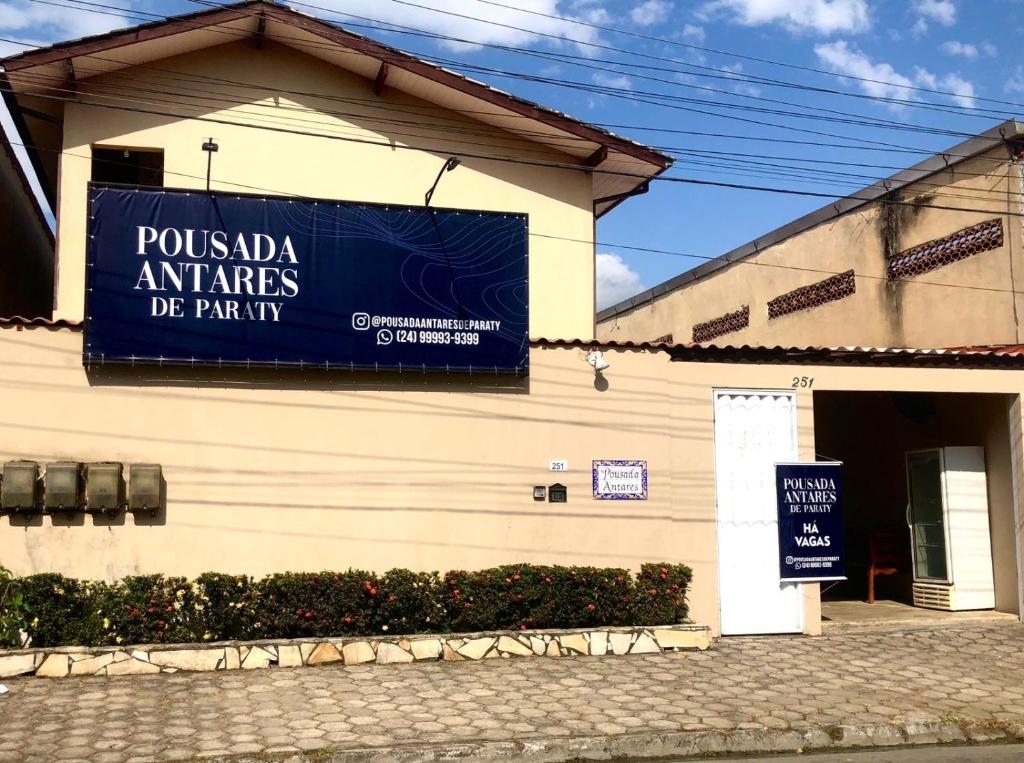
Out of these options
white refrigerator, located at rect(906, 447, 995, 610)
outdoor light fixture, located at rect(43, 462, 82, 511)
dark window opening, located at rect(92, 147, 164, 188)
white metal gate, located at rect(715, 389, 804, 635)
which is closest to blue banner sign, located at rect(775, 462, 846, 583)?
white metal gate, located at rect(715, 389, 804, 635)

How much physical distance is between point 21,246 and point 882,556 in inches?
615

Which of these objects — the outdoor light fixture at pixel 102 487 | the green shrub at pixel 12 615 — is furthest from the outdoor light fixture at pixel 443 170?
the green shrub at pixel 12 615

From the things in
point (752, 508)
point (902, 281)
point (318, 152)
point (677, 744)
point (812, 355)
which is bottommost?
point (677, 744)

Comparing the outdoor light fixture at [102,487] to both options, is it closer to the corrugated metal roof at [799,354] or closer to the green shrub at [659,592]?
the corrugated metal roof at [799,354]

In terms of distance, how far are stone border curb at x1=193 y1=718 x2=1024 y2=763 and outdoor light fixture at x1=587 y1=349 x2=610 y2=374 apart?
211 inches

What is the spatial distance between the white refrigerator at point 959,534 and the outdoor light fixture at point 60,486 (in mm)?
11539

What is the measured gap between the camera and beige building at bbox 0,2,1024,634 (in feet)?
36.6

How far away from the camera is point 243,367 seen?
11.5m

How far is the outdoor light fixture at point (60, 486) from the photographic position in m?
10.6

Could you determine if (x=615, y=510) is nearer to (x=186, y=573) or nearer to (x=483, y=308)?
(x=483, y=308)

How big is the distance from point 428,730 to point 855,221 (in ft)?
49.8

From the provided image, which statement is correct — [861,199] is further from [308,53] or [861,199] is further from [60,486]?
[60,486]

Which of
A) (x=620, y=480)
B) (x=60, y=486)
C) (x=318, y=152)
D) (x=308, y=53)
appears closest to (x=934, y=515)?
(x=620, y=480)

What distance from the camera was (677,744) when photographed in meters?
7.93
